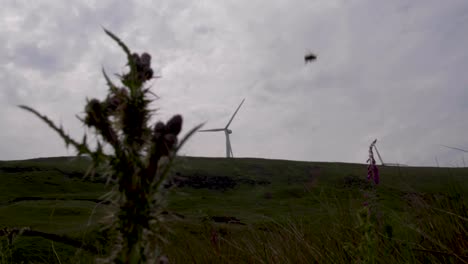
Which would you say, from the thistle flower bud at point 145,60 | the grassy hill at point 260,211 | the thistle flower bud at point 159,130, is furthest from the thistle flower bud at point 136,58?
the grassy hill at point 260,211

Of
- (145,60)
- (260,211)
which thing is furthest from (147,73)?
(260,211)

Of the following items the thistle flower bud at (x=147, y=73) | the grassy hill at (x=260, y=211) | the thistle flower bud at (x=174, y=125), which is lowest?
the grassy hill at (x=260, y=211)

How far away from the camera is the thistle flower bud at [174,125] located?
124cm

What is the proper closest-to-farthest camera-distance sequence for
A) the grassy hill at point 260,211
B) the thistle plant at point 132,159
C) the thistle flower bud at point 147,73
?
the thistle plant at point 132,159 → the thistle flower bud at point 147,73 → the grassy hill at point 260,211

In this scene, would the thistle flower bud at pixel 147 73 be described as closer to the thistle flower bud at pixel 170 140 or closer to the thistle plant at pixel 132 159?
the thistle plant at pixel 132 159

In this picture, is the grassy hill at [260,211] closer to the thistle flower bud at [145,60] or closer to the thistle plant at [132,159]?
the thistle plant at [132,159]

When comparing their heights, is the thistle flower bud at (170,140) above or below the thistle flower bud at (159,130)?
below

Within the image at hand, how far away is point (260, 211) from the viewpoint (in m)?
49.2

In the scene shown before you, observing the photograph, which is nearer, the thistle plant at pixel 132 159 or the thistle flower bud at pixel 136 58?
the thistle plant at pixel 132 159

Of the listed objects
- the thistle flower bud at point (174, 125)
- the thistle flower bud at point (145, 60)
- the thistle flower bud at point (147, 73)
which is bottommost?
the thistle flower bud at point (174, 125)

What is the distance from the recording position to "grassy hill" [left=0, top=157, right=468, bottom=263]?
5.25 metres

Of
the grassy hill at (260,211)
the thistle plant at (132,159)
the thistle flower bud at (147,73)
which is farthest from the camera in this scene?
the grassy hill at (260,211)

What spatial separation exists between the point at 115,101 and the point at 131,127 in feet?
0.33

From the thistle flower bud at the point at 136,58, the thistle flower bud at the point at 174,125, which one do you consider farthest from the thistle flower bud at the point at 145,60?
the thistle flower bud at the point at 174,125
